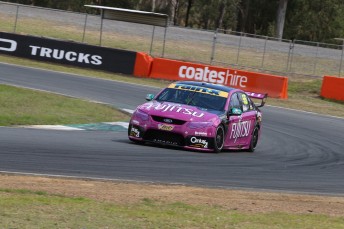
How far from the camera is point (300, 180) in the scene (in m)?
14.1

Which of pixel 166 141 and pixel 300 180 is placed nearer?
pixel 300 180

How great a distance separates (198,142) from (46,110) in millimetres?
5713

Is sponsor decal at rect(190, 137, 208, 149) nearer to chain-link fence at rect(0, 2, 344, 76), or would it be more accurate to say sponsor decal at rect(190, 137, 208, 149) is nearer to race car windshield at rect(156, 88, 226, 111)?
race car windshield at rect(156, 88, 226, 111)

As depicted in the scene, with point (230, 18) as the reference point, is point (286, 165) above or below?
below

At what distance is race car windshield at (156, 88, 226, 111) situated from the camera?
16984mm

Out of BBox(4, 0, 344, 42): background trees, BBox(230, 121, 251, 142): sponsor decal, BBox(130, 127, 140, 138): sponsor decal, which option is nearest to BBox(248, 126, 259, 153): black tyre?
BBox(230, 121, 251, 142): sponsor decal

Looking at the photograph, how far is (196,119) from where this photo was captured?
1612 cm

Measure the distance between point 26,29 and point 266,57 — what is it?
506 inches

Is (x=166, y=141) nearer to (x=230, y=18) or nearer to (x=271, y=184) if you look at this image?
(x=271, y=184)

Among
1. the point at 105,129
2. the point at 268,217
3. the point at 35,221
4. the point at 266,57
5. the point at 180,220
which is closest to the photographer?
the point at 35,221

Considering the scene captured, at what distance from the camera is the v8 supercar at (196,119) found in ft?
52.6

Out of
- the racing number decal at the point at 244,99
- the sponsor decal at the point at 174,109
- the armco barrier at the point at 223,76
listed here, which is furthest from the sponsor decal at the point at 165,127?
the armco barrier at the point at 223,76

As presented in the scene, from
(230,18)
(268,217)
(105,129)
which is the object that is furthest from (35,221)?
(230,18)

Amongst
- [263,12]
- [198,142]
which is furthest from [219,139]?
[263,12]
